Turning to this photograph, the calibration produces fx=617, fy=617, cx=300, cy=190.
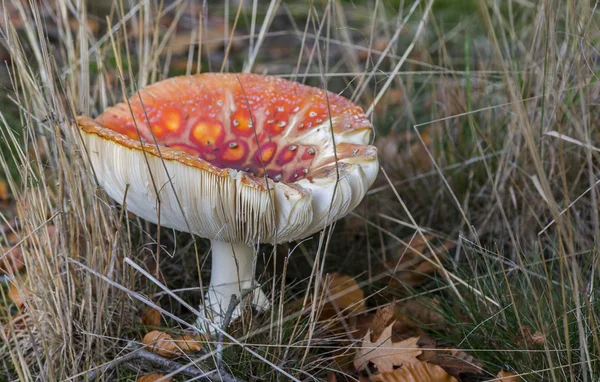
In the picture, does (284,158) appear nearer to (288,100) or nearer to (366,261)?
(288,100)

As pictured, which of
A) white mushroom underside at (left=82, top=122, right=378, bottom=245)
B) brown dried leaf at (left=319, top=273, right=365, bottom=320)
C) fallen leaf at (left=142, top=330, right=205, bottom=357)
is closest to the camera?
white mushroom underside at (left=82, top=122, right=378, bottom=245)

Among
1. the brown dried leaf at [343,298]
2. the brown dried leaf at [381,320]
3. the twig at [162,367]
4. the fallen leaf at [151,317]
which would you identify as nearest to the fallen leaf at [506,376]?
the brown dried leaf at [381,320]

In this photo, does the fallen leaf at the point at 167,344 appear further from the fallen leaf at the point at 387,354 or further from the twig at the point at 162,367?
the fallen leaf at the point at 387,354

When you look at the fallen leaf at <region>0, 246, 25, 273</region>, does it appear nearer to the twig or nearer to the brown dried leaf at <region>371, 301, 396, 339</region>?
the twig

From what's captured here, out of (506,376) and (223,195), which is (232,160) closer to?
(223,195)

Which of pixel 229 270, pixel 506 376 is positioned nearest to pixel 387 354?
pixel 506 376

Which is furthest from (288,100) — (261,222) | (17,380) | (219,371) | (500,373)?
(17,380)

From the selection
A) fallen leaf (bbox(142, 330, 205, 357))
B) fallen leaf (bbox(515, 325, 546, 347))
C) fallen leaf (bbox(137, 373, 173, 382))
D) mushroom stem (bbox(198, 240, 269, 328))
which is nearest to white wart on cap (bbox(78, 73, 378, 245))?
mushroom stem (bbox(198, 240, 269, 328))
